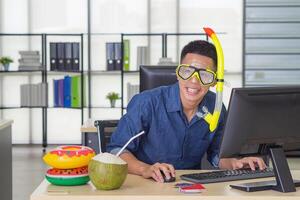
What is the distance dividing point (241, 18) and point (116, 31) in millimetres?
1577

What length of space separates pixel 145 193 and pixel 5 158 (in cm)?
200

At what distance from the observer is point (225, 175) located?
2.35 m

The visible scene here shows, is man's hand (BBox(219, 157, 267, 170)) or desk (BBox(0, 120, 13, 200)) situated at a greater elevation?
man's hand (BBox(219, 157, 267, 170))

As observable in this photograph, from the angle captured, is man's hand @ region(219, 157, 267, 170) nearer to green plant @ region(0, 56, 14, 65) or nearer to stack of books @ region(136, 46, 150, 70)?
stack of books @ region(136, 46, 150, 70)

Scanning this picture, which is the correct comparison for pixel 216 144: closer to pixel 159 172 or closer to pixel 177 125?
pixel 177 125

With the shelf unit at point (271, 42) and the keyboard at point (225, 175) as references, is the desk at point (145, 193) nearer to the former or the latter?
the keyboard at point (225, 175)

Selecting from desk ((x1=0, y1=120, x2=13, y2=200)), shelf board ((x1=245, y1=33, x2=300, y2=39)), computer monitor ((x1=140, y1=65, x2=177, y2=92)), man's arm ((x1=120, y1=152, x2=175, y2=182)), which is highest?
shelf board ((x1=245, y1=33, x2=300, y2=39))

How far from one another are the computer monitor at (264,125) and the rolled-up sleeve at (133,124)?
560 mm

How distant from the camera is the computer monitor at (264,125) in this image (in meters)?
2.10

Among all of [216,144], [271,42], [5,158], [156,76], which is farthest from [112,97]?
[216,144]

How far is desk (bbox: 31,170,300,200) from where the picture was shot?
6.50ft

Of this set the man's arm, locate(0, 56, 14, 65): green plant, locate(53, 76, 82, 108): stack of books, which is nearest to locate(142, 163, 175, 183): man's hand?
the man's arm

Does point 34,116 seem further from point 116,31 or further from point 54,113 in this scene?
point 116,31

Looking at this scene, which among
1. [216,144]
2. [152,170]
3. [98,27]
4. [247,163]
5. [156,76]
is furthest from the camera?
[98,27]
